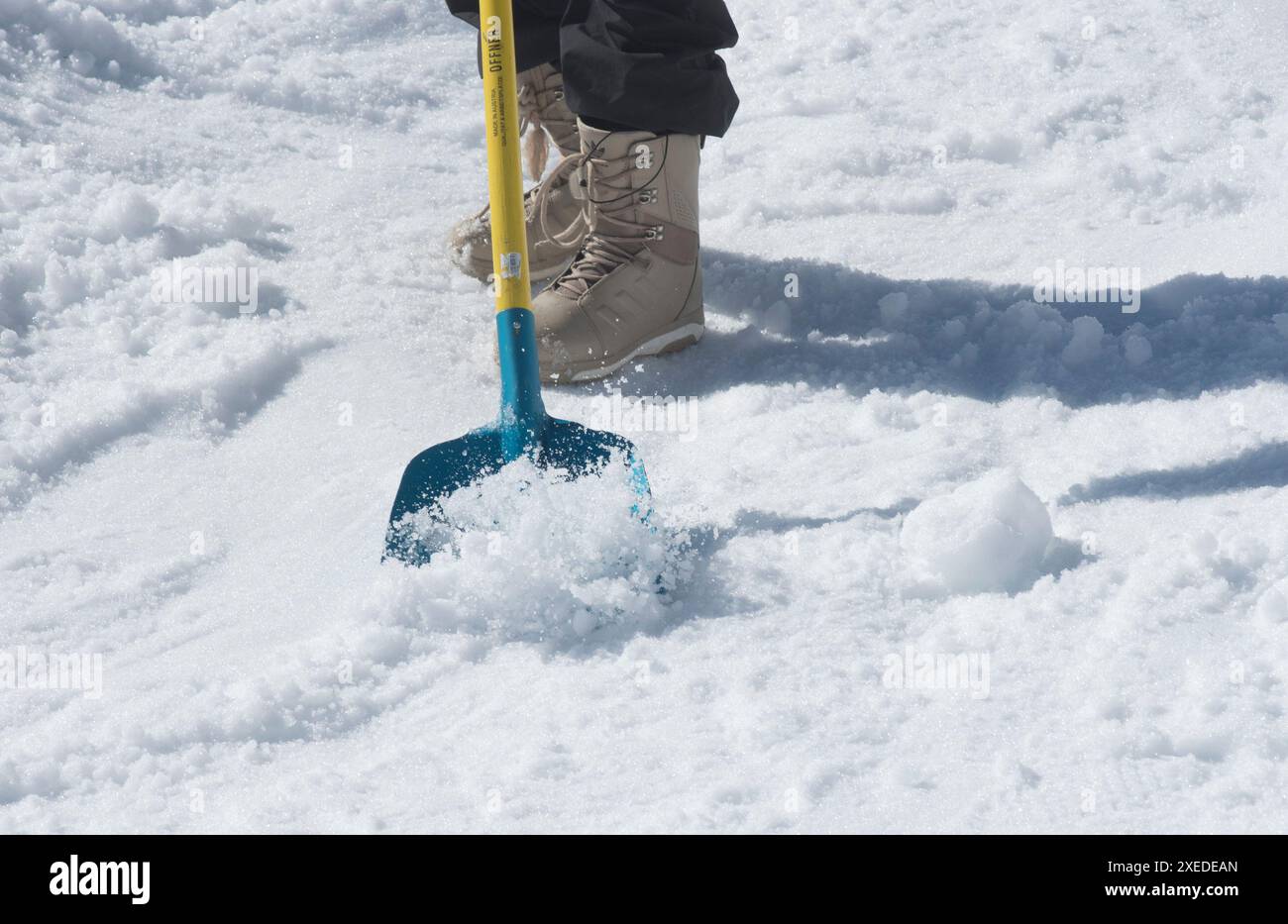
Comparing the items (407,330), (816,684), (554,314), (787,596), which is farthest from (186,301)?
(816,684)

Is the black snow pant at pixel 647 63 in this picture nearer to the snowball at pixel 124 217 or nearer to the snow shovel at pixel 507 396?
the snow shovel at pixel 507 396

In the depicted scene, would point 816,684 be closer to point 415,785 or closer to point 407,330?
point 415,785

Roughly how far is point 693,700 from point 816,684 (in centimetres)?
16

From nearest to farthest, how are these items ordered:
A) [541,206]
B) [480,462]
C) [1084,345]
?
[480,462], [1084,345], [541,206]

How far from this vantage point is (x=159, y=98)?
3.69 meters

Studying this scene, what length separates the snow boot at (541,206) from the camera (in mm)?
3123

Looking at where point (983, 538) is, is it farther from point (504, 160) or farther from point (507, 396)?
point (504, 160)

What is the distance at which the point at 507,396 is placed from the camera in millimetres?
2236

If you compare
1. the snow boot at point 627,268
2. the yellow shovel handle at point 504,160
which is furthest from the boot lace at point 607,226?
the yellow shovel handle at point 504,160

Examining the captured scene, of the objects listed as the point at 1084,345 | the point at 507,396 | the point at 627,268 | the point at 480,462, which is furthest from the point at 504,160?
the point at 1084,345

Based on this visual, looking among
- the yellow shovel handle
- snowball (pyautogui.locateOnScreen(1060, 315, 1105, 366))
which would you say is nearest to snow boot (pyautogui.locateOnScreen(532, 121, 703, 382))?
the yellow shovel handle

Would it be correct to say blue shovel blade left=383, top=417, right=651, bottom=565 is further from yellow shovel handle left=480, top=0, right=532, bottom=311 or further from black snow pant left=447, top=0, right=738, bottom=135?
black snow pant left=447, top=0, right=738, bottom=135

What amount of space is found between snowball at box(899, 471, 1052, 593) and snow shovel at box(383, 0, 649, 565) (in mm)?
455

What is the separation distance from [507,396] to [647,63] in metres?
0.82
